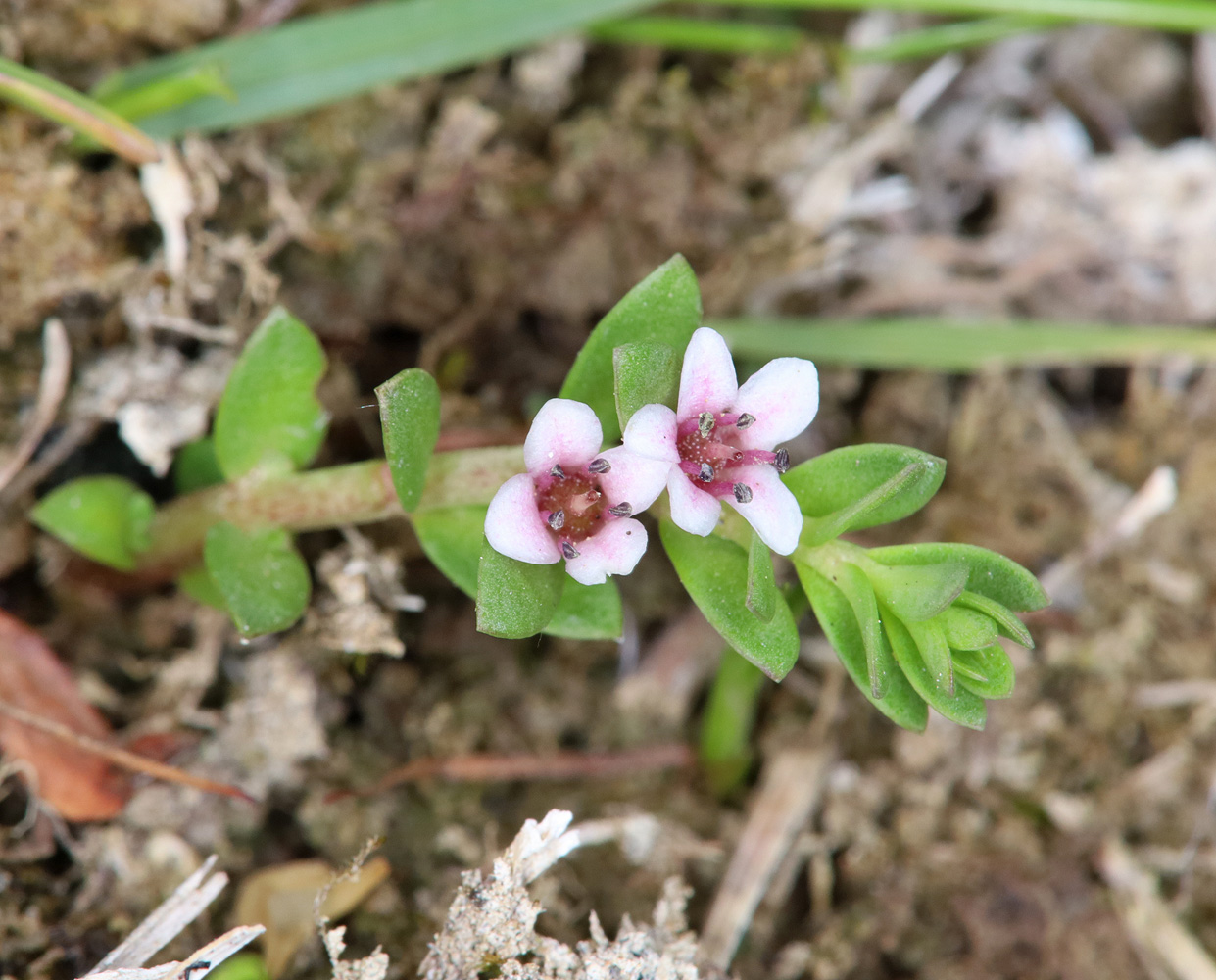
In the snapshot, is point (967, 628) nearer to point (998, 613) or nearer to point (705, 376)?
point (998, 613)

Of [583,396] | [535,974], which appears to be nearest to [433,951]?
[535,974]

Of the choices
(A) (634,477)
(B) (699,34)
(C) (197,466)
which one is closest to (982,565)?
(A) (634,477)

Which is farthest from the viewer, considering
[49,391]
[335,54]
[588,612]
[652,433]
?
[335,54]

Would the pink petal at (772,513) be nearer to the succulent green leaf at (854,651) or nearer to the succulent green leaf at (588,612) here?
the succulent green leaf at (854,651)

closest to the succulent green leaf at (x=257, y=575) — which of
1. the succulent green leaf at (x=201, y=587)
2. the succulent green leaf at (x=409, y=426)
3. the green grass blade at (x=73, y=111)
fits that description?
the succulent green leaf at (x=201, y=587)

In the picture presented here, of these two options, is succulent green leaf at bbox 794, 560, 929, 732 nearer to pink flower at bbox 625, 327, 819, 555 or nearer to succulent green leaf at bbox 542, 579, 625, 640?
pink flower at bbox 625, 327, 819, 555

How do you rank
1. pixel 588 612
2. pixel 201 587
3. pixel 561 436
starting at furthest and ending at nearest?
pixel 201 587
pixel 588 612
pixel 561 436
